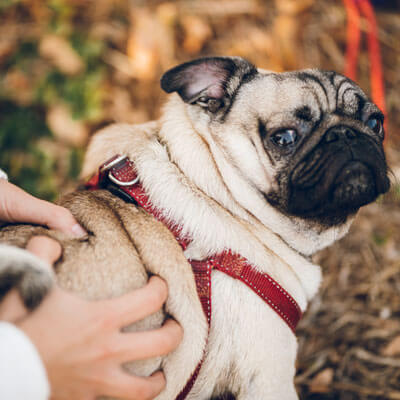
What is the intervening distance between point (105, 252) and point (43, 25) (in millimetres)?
2936

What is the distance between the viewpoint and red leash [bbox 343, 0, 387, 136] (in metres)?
3.60

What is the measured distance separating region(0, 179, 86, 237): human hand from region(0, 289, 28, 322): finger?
322mm

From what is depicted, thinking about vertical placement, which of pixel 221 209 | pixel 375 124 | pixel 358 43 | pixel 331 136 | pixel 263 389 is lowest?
pixel 263 389

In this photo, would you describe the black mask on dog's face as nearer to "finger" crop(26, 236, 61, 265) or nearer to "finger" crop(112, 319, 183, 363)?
"finger" crop(112, 319, 183, 363)

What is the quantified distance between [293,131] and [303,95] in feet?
0.60

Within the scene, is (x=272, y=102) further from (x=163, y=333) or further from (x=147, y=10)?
A: (x=147, y=10)

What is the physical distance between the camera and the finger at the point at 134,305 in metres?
1.24

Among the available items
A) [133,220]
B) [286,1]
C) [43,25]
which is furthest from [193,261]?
[286,1]

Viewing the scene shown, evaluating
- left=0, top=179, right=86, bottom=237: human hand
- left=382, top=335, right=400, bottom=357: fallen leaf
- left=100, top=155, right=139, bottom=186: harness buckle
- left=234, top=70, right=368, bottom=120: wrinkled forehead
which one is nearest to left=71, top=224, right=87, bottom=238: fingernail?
left=0, top=179, right=86, bottom=237: human hand

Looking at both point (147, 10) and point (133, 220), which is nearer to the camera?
point (133, 220)

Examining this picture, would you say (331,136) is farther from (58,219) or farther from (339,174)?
(58,219)

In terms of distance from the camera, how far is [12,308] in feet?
3.70

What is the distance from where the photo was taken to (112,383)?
1204mm

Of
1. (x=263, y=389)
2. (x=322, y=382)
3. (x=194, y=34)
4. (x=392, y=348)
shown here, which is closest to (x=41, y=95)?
(x=194, y=34)
